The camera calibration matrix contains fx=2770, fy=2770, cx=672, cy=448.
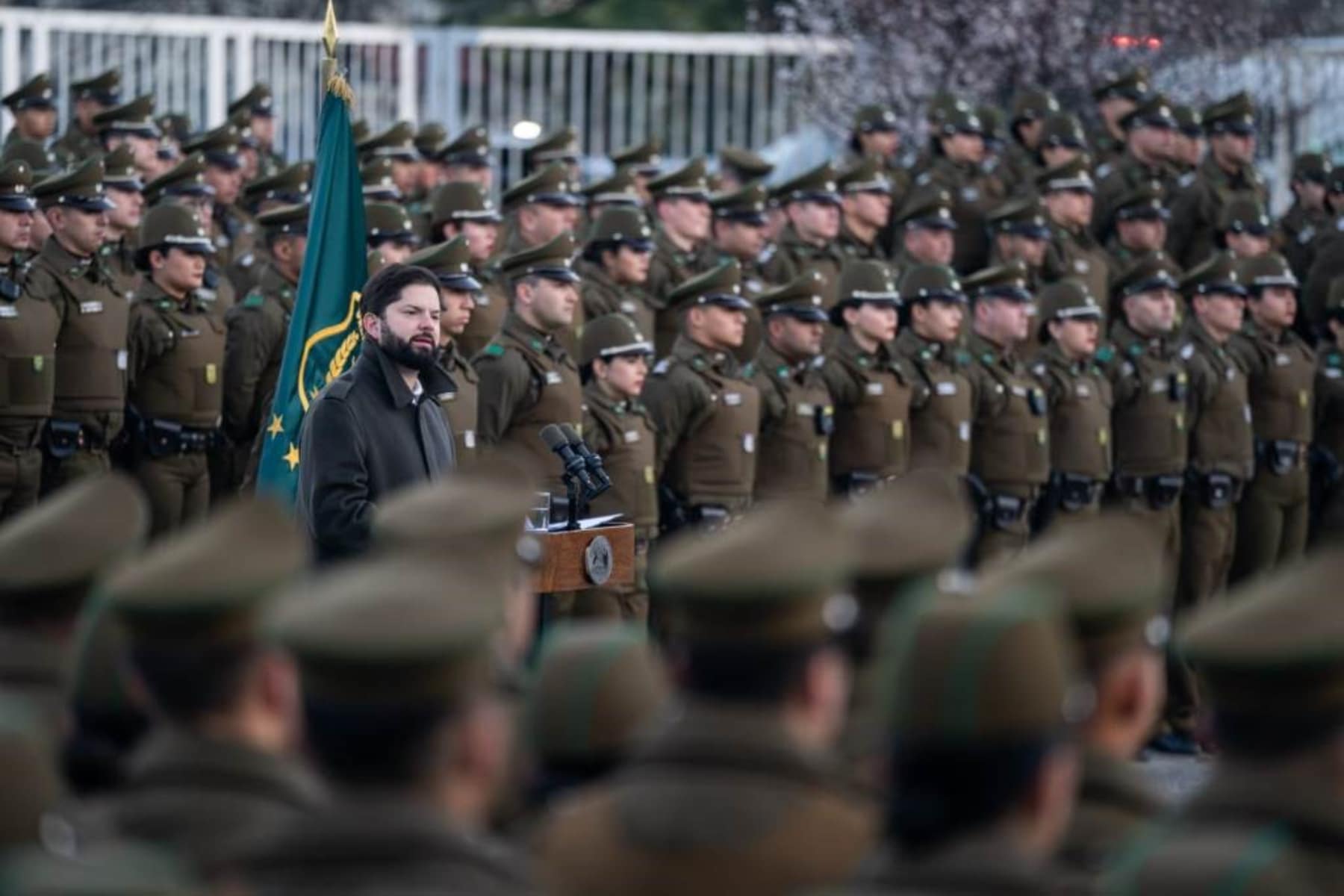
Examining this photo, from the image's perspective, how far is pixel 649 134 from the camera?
65.7ft

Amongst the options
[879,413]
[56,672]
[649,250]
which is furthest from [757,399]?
[56,672]

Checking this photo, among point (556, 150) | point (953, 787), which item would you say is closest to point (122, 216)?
point (556, 150)

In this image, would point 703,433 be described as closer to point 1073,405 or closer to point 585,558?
point 1073,405

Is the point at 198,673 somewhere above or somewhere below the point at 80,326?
above

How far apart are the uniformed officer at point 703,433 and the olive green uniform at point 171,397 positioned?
197cm

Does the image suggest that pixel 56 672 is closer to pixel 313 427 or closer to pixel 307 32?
pixel 313 427

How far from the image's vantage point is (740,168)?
15922mm

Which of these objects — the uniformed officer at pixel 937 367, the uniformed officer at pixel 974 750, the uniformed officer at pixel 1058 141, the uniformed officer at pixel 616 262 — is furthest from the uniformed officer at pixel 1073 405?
the uniformed officer at pixel 974 750

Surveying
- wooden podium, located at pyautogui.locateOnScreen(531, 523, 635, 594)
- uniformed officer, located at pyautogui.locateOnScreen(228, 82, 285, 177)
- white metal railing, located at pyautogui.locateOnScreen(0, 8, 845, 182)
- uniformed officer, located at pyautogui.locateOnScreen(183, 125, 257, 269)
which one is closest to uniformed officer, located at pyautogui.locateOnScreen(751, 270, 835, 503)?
wooden podium, located at pyautogui.locateOnScreen(531, 523, 635, 594)

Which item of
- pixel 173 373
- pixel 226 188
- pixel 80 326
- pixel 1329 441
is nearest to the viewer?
pixel 80 326

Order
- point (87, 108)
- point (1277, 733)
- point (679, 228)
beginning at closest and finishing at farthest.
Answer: point (1277, 733)
point (679, 228)
point (87, 108)

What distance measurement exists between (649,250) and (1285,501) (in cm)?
328

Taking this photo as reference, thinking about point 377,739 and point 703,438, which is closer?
point 377,739

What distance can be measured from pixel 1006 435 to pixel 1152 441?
0.77 m
